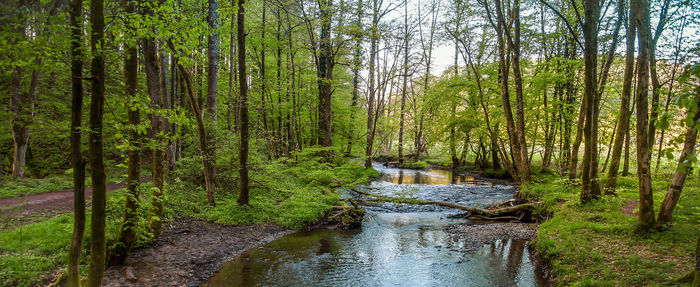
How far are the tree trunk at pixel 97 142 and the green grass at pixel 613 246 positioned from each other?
23.1 ft

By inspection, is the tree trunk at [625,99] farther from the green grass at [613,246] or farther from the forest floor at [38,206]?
the forest floor at [38,206]

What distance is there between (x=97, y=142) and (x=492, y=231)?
30.9 feet

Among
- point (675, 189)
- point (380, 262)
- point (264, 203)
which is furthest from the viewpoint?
point (264, 203)

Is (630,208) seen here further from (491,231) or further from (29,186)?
(29,186)

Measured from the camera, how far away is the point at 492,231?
915cm

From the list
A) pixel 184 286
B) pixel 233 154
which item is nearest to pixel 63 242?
pixel 184 286

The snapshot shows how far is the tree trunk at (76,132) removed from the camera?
334 centimetres

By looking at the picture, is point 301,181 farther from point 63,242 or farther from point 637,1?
point 637,1

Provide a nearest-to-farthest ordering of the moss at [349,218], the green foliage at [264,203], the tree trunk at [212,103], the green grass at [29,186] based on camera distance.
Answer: the green grass at [29,186] → the green foliage at [264,203] → the moss at [349,218] → the tree trunk at [212,103]

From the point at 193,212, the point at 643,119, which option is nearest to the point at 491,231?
the point at 643,119

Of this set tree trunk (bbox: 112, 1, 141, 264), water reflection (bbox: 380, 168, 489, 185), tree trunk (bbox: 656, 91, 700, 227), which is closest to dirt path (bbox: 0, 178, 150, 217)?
tree trunk (bbox: 112, 1, 141, 264)

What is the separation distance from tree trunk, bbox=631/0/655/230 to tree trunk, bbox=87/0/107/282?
8.86 metres

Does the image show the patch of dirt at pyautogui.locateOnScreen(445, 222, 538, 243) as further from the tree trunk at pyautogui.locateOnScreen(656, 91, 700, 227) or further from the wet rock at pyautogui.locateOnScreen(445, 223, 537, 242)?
the tree trunk at pyautogui.locateOnScreen(656, 91, 700, 227)

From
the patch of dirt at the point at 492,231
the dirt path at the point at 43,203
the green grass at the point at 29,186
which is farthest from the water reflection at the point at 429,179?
the green grass at the point at 29,186
